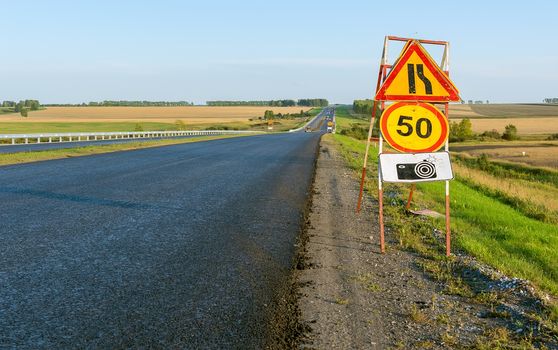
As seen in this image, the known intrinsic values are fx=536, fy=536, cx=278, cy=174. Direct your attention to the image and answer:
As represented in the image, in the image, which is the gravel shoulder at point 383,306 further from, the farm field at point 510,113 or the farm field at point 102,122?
the farm field at point 510,113

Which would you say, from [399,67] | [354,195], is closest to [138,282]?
[399,67]

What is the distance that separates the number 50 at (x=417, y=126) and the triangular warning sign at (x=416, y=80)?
0.28 m

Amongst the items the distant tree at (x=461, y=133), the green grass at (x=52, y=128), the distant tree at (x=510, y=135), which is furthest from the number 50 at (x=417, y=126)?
the distant tree at (x=461, y=133)

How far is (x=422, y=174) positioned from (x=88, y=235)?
4506mm

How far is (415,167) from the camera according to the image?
704 cm

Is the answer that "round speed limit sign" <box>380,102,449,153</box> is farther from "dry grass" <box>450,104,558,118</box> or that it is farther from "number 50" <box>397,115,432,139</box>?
"dry grass" <box>450,104,558,118</box>

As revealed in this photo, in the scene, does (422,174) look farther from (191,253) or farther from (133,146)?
(133,146)

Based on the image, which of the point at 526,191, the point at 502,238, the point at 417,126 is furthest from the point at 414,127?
the point at 526,191

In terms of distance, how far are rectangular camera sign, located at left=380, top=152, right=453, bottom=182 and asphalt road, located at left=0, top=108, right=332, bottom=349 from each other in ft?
5.29

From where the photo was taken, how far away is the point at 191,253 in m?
6.34

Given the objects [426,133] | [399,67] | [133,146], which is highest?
[399,67]

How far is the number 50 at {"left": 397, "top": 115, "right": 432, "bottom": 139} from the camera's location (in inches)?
280

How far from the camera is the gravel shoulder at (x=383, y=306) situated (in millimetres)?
3973

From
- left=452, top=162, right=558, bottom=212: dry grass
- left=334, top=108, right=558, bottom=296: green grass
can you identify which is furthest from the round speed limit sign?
left=452, top=162, right=558, bottom=212: dry grass
